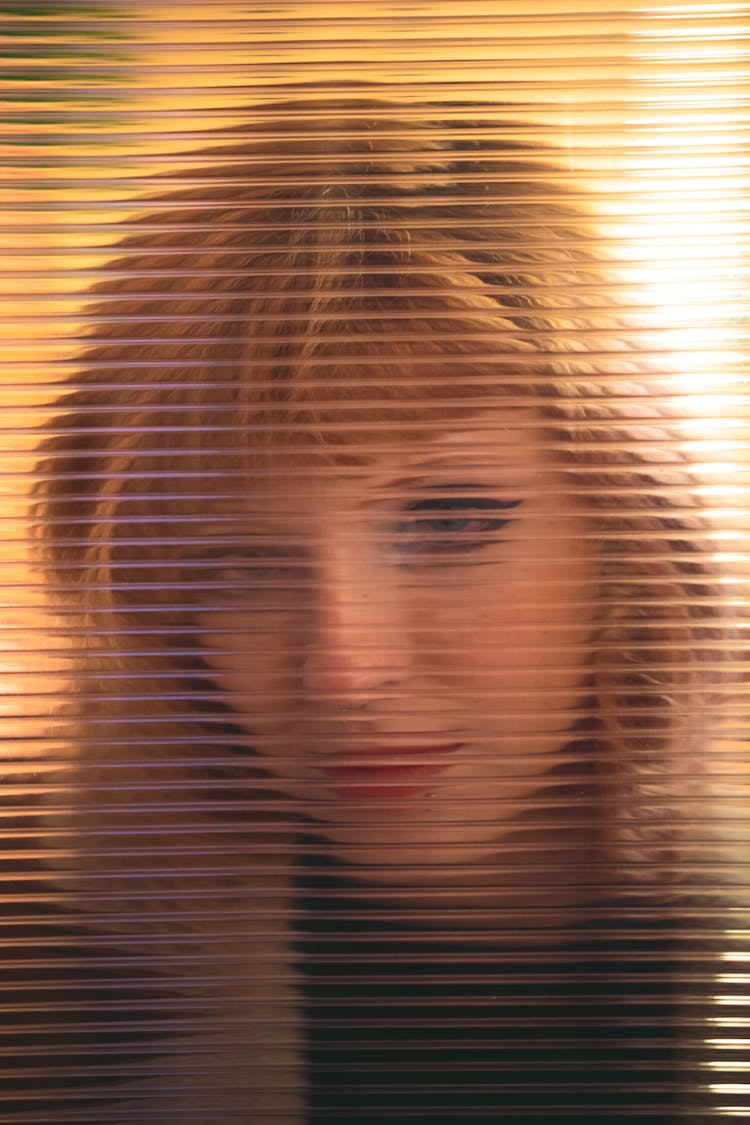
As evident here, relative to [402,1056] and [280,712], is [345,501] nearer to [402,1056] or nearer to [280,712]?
[280,712]

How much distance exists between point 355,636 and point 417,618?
3.5 inches

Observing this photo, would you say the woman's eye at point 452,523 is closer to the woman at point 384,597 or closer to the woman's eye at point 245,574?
the woman at point 384,597

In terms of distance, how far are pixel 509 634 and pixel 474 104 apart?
720mm

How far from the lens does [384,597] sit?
1367mm

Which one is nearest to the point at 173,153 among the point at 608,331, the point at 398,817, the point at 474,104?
the point at 474,104

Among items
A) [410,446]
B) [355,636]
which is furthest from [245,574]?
[410,446]

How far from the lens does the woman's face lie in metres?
1.36

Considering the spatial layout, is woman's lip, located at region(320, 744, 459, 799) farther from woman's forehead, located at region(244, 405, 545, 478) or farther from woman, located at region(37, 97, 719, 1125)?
woman's forehead, located at region(244, 405, 545, 478)

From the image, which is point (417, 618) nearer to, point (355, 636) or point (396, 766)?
point (355, 636)

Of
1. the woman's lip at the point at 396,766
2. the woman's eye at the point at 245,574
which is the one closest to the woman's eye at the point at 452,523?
the woman's eye at the point at 245,574

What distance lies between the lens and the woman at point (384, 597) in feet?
4.45

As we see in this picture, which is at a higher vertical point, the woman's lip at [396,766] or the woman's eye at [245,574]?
the woman's eye at [245,574]

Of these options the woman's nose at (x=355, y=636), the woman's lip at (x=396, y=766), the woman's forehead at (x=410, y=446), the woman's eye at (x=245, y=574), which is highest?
the woman's forehead at (x=410, y=446)

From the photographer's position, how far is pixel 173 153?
4.48 feet
